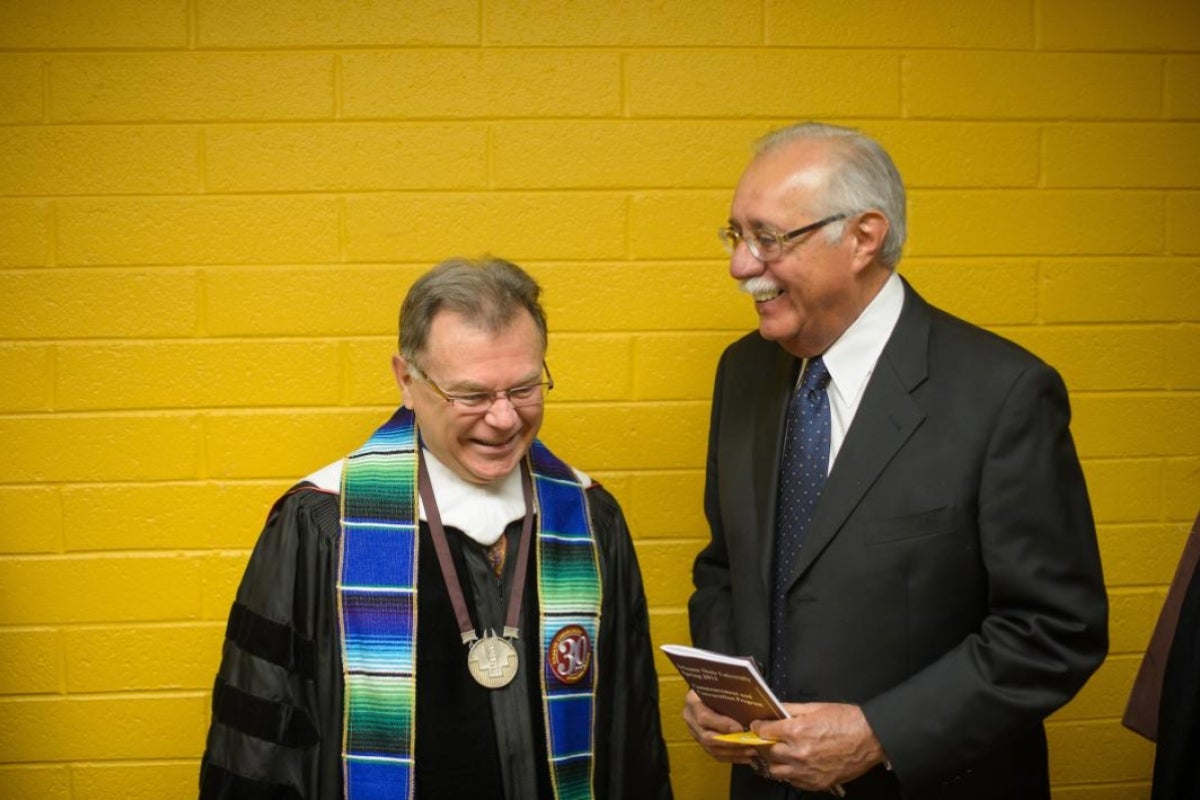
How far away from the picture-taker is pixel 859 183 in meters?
2.71

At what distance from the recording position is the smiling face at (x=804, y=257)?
271cm

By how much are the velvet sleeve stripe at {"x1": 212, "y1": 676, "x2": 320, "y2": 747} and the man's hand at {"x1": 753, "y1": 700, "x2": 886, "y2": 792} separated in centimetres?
86

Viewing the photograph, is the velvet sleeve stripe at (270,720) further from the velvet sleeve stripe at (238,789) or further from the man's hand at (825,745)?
the man's hand at (825,745)

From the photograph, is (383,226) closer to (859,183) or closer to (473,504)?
(473,504)

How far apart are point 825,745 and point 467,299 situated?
40.6 inches

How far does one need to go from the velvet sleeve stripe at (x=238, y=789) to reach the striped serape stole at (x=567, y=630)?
19.9 inches

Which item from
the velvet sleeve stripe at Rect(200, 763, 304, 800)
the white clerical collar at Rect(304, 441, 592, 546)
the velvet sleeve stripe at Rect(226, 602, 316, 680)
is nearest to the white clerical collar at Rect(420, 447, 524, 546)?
the white clerical collar at Rect(304, 441, 592, 546)

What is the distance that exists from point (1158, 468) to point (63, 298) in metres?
2.85

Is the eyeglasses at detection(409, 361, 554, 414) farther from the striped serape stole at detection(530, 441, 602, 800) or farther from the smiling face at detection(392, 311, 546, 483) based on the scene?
the striped serape stole at detection(530, 441, 602, 800)

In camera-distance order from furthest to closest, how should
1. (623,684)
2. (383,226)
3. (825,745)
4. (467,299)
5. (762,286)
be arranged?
1. (383,226)
2. (623,684)
3. (762,286)
4. (467,299)
5. (825,745)

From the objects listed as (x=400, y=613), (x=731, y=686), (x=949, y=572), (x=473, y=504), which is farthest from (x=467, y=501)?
(x=949, y=572)

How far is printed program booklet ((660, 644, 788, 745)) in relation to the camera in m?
2.47

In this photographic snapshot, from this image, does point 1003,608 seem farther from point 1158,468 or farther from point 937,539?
point 1158,468

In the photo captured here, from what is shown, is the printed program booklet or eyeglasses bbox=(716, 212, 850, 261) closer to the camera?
the printed program booklet
